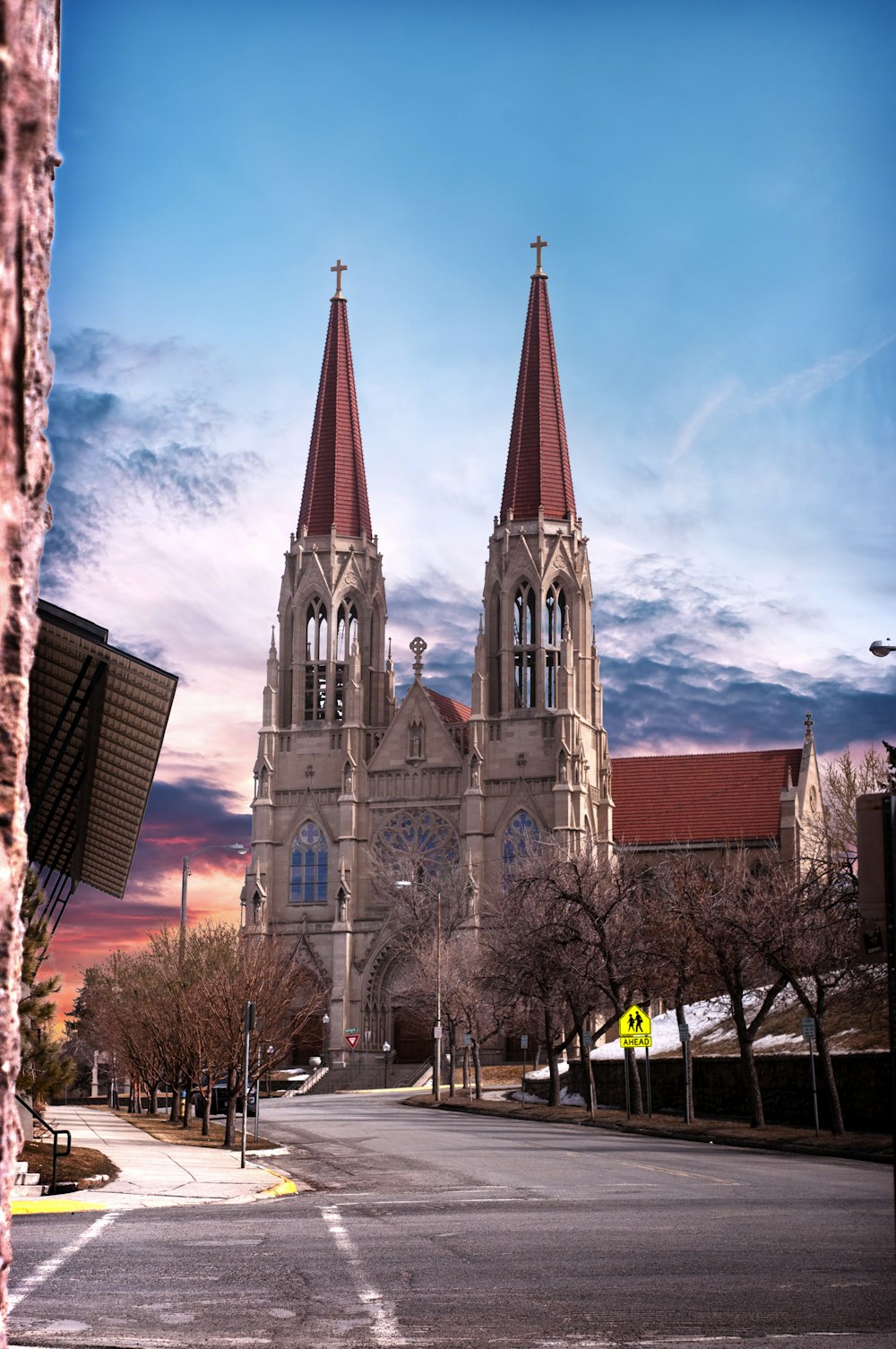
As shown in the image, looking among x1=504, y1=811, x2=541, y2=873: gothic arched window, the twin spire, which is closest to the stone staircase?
x1=504, y1=811, x2=541, y2=873: gothic arched window

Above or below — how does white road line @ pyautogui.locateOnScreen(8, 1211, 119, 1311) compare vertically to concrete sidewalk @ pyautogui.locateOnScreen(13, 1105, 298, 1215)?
above

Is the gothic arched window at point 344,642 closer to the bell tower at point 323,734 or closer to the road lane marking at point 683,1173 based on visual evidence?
the bell tower at point 323,734

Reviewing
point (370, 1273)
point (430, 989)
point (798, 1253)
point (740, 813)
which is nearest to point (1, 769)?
point (370, 1273)

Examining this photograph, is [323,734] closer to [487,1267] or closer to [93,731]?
[93,731]

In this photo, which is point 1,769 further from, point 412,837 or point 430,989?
point 412,837

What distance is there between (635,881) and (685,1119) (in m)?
11.7

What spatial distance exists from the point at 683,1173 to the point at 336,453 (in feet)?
237

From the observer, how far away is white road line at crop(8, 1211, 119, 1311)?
1077 centimetres

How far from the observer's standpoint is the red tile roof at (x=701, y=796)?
282 ft

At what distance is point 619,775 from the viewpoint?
91.4m

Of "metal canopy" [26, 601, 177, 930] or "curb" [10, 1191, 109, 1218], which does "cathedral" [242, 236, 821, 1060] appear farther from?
"curb" [10, 1191, 109, 1218]

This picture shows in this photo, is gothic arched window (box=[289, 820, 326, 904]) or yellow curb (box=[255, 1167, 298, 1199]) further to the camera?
gothic arched window (box=[289, 820, 326, 904])

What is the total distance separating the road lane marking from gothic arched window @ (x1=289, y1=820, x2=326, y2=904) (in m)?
59.2

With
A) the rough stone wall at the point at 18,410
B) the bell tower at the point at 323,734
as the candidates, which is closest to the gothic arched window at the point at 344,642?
the bell tower at the point at 323,734
